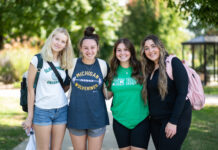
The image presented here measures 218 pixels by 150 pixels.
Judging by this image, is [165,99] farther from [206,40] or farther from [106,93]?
[206,40]

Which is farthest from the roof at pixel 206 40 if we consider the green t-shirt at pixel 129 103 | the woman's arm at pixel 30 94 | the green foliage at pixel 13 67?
the woman's arm at pixel 30 94

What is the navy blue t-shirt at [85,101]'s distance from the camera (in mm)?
3277

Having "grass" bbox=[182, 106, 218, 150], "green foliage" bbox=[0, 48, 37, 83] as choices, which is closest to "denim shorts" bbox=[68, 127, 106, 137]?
"grass" bbox=[182, 106, 218, 150]

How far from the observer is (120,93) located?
3.31 meters

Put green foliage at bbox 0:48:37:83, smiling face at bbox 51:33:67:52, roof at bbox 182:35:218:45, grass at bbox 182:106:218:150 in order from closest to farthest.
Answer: smiling face at bbox 51:33:67:52
grass at bbox 182:106:218:150
green foliage at bbox 0:48:37:83
roof at bbox 182:35:218:45

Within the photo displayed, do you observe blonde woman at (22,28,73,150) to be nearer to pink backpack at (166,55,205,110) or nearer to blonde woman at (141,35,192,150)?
blonde woman at (141,35,192,150)

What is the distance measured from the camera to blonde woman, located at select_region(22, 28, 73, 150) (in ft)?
10.5

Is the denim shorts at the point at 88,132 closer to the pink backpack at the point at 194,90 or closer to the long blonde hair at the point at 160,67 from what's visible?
the long blonde hair at the point at 160,67

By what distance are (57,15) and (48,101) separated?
14.0m

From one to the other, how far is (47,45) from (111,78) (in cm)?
93

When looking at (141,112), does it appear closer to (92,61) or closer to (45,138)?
(92,61)

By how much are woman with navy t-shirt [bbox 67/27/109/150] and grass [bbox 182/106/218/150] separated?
7.58 feet

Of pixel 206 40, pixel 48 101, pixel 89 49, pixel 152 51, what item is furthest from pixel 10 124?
pixel 206 40

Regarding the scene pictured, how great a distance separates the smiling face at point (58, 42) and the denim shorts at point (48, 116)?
771mm
